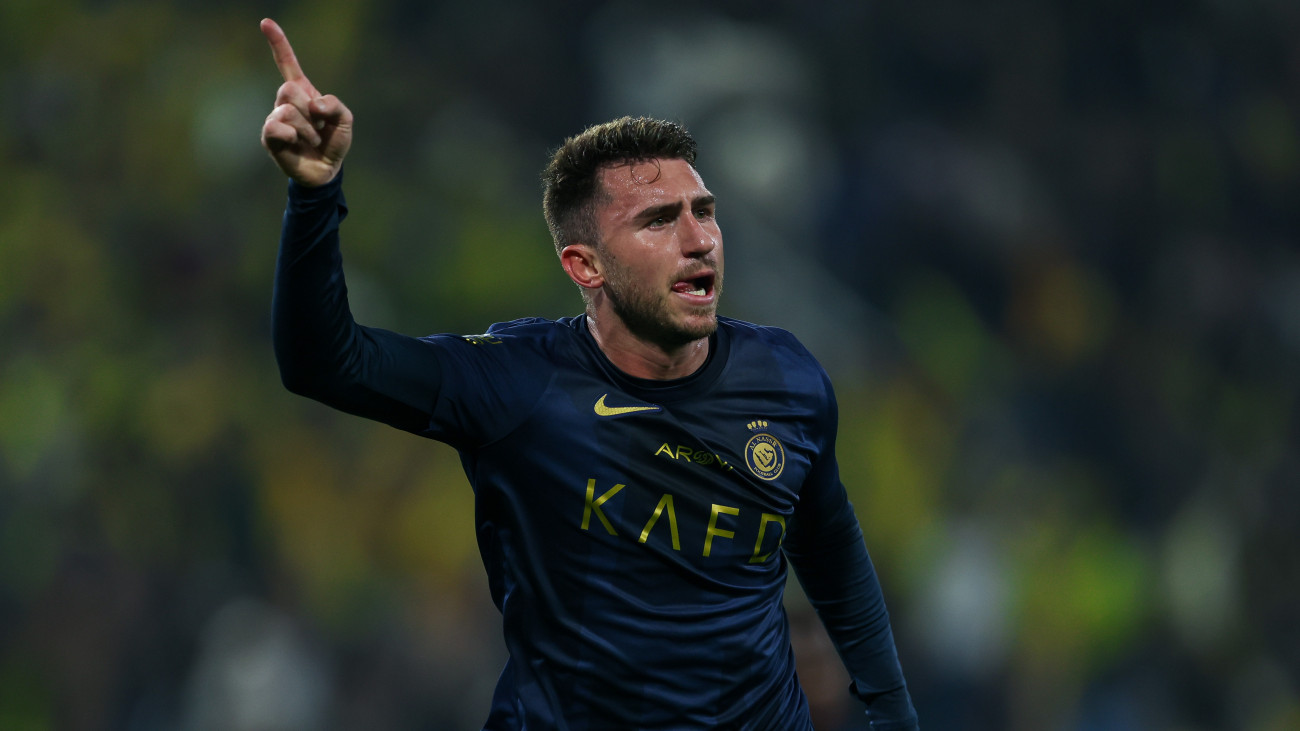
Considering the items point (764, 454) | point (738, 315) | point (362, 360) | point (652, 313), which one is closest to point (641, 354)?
point (652, 313)

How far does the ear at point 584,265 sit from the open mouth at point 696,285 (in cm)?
17

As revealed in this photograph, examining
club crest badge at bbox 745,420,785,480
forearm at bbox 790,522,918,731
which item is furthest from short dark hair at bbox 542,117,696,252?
forearm at bbox 790,522,918,731

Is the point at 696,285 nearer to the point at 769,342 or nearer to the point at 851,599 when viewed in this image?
A: the point at 769,342

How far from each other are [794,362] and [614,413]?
43 cm

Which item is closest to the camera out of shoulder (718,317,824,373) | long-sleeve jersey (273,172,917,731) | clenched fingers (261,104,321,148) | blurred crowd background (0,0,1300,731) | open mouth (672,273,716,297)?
clenched fingers (261,104,321,148)

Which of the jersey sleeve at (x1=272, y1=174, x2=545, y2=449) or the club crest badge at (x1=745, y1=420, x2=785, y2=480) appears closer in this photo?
the jersey sleeve at (x1=272, y1=174, x2=545, y2=449)

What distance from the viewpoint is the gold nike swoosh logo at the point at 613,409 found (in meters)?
2.17

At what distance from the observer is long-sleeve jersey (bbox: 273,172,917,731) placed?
Result: 2.10 m

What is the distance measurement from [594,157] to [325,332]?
73 centimetres

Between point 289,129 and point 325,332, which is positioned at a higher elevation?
point 289,129

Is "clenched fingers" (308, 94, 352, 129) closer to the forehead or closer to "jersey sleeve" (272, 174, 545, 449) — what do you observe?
"jersey sleeve" (272, 174, 545, 449)

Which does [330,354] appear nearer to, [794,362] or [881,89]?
[794,362]

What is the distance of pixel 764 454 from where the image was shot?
2258mm

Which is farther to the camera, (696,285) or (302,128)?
(696,285)
